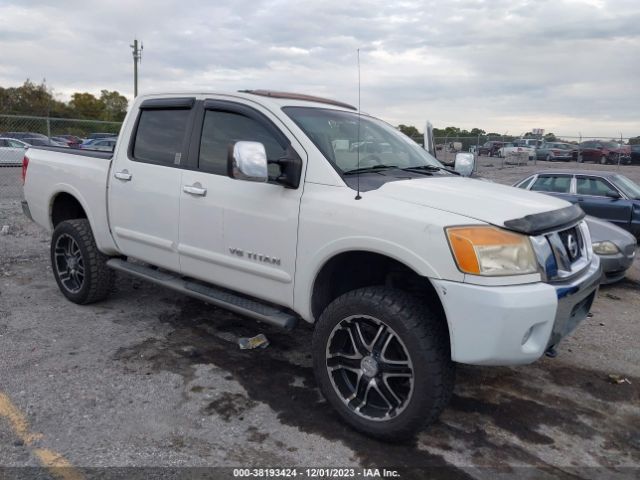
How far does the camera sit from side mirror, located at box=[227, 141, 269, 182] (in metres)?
3.17

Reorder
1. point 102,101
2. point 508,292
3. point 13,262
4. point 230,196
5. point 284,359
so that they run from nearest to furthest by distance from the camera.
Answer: point 508,292 < point 230,196 < point 284,359 < point 13,262 < point 102,101

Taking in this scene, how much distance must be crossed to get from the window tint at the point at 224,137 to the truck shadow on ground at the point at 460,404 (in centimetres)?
147

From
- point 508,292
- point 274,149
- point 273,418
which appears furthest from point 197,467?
point 274,149

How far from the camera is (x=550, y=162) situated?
31172mm

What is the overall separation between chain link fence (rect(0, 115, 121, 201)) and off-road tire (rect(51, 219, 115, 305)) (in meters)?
8.56

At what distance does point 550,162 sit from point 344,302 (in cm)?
3133

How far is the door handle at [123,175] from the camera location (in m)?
4.49

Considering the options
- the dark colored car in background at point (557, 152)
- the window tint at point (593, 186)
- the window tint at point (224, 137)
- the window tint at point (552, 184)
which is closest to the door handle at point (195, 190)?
the window tint at point (224, 137)

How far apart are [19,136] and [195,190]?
25.1 m

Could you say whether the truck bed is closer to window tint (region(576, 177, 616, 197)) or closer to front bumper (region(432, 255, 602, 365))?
front bumper (region(432, 255, 602, 365))

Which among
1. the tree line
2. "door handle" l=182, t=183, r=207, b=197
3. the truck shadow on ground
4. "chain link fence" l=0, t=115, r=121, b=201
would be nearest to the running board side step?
the truck shadow on ground

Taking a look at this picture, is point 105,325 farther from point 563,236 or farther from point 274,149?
point 563,236

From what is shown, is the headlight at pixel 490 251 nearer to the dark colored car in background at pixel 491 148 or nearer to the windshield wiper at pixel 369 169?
the windshield wiper at pixel 369 169

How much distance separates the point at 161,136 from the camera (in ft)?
14.5
